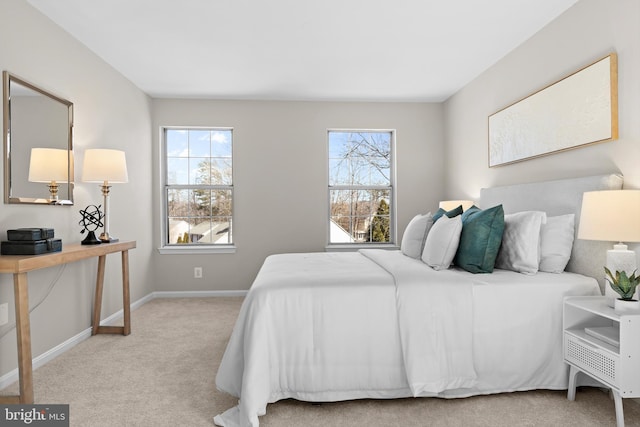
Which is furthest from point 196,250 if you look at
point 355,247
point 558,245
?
point 558,245

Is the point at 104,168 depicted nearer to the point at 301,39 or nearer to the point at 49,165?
the point at 49,165

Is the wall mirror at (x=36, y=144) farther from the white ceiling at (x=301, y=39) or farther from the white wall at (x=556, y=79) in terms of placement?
the white wall at (x=556, y=79)

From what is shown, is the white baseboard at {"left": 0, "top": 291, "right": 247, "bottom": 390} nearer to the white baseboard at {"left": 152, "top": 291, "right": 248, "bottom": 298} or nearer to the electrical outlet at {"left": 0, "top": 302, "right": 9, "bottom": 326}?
the white baseboard at {"left": 152, "top": 291, "right": 248, "bottom": 298}

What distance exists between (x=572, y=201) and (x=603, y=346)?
0.99m

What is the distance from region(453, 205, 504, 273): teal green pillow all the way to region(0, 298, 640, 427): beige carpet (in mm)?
770

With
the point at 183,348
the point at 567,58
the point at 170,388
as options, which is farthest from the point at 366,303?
the point at 567,58

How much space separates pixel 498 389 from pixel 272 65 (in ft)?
10.7

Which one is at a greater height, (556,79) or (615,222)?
(556,79)

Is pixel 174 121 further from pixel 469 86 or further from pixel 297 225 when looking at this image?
pixel 469 86

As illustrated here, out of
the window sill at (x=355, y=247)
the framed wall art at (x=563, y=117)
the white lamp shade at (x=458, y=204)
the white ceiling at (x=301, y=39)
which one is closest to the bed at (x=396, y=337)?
the framed wall art at (x=563, y=117)

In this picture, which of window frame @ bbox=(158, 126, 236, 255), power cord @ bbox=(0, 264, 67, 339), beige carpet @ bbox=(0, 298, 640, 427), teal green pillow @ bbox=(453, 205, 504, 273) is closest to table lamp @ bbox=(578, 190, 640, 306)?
teal green pillow @ bbox=(453, 205, 504, 273)

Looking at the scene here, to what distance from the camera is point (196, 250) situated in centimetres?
479

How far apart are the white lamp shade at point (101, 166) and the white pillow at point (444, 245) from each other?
259cm

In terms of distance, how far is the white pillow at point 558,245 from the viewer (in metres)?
2.43
